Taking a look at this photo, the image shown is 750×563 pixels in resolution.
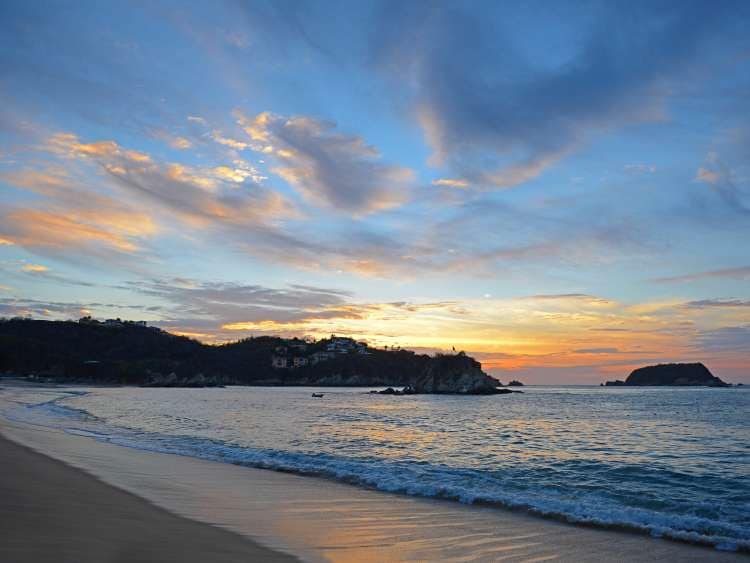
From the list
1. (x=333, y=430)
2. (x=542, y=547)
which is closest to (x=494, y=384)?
(x=333, y=430)

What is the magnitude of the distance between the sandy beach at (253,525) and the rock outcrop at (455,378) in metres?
129

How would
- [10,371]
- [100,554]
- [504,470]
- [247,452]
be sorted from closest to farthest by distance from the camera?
[100,554] → [504,470] → [247,452] → [10,371]

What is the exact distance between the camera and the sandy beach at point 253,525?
23.1 ft

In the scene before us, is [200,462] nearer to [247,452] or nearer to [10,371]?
[247,452]

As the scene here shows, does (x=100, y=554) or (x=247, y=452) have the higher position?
(x=100, y=554)

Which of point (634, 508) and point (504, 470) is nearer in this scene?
point (634, 508)

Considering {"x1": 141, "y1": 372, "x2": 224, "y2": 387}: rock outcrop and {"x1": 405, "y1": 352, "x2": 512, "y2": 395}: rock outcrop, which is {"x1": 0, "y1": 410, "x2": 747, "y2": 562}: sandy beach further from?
{"x1": 141, "y1": 372, "x2": 224, "y2": 387}: rock outcrop

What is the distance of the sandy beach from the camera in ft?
23.1

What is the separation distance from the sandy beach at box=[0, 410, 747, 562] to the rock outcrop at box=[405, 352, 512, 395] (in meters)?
129

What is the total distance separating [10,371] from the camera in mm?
172000

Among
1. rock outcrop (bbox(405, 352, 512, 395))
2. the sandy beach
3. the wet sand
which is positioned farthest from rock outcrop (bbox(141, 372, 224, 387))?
the wet sand

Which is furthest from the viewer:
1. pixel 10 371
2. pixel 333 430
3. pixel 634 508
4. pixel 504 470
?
pixel 10 371

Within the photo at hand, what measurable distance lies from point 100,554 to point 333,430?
28207 millimetres

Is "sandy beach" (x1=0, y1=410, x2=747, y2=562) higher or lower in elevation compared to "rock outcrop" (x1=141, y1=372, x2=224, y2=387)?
higher
